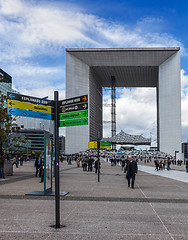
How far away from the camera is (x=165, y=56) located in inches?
4242

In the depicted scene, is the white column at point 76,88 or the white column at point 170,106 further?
the white column at point 76,88

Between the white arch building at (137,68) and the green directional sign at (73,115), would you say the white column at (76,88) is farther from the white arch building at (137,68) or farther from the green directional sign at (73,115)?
the green directional sign at (73,115)

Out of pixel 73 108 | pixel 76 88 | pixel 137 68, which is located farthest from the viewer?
pixel 137 68

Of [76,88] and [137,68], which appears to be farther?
[137,68]

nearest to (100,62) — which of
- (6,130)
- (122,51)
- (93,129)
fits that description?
(122,51)

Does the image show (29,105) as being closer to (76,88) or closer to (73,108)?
(73,108)

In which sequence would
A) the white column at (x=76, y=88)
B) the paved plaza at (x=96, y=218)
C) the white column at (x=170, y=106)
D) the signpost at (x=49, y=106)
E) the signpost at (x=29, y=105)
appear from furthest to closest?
the white column at (x=76, y=88) → the white column at (x=170, y=106) → the signpost at (x=29, y=105) → the signpost at (x=49, y=106) → the paved plaza at (x=96, y=218)

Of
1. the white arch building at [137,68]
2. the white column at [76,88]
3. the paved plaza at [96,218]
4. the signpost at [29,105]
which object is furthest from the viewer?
the white column at [76,88]

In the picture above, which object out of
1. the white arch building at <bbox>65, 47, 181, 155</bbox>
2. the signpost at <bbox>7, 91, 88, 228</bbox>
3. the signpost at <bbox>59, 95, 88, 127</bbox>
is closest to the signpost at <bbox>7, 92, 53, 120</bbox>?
the signpost at <bbox>7, 91, 88, 228</bbox>

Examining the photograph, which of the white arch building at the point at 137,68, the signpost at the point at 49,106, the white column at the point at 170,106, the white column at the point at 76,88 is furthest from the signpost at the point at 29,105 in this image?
the white column at the point at 76,88

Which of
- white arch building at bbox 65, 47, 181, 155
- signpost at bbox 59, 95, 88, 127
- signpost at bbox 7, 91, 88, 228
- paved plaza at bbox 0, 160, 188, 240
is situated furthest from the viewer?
white arch building at bbox 65, 47, 181, 155

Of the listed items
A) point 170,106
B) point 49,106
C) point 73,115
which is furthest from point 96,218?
point 170,106

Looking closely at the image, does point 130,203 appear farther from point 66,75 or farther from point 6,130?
point 66,75

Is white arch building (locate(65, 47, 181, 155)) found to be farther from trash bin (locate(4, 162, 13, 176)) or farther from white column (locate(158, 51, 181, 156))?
trash bin (locate(4, 162, 13, 176))
